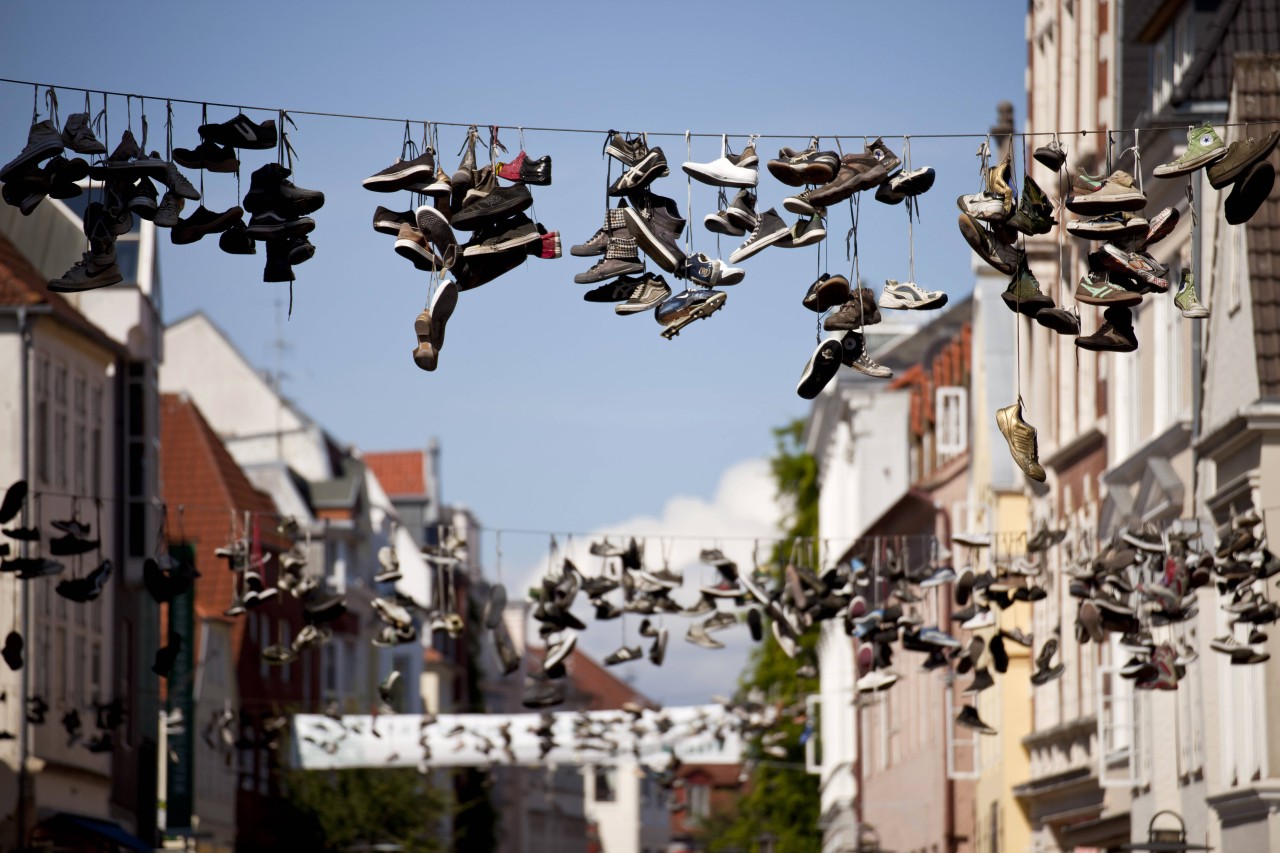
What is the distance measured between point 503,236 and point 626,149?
793 millimetres

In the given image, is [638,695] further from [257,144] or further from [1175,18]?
[257,144]

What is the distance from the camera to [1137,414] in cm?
2483

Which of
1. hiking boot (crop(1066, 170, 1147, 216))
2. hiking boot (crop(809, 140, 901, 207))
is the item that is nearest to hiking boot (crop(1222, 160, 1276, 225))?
hiking boot (crop(1066, 170, 1147, 216))

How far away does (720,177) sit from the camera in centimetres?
1092

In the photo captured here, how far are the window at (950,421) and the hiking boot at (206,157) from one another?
27124 millimetres

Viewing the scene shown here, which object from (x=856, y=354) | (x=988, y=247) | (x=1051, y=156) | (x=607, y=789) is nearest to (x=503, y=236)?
(x=856, y=354)

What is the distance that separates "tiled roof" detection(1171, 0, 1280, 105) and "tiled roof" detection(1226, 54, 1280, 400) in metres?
1.56

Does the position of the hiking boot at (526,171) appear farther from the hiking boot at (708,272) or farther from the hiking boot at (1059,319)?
the hiking boot at (1059,319)

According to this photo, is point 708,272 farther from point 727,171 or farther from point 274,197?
point 274,197

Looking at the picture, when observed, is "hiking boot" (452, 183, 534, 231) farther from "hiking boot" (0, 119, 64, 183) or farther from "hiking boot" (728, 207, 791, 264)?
"hiking boot" (0, 119, 64, 183)

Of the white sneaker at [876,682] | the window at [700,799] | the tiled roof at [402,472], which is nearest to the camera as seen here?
the white sneaker at [876,682]

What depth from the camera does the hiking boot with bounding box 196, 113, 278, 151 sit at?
10734 mm

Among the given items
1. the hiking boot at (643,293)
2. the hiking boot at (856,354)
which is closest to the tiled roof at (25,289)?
the hiking boot at (643,293)

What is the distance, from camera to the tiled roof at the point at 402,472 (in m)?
75.5
